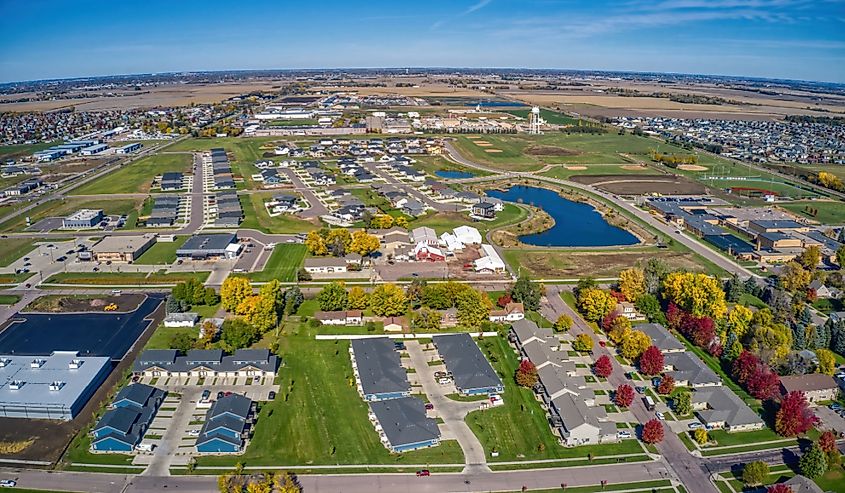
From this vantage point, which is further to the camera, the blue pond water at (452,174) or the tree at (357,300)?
the blue pond water at (452,174)

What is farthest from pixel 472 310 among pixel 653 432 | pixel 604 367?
pixel 653 432

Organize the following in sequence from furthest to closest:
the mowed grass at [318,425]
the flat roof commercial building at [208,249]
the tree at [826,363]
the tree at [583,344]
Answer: the flat roof commercial building at [208,249] < the tree at [583,344] < the tree at [826,363] < the mowed grass at [318,425]

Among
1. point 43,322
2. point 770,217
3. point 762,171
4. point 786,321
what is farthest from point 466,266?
point 762,171

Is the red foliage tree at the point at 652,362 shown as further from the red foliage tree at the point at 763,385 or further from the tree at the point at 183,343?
the tree at the point at 183,343

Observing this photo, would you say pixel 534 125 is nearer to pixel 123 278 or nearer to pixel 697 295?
pixel 697 295

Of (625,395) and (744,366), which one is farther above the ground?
(744,366)

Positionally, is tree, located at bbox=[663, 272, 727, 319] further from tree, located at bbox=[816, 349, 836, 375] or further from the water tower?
the water tower

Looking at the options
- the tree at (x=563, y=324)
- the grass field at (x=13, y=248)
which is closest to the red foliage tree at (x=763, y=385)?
the tree at (x=563, y=324)

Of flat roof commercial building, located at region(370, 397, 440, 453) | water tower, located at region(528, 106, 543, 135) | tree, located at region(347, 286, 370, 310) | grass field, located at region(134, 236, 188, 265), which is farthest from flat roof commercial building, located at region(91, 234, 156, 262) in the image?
water tower, located at region(528, 106, 543, 135)
